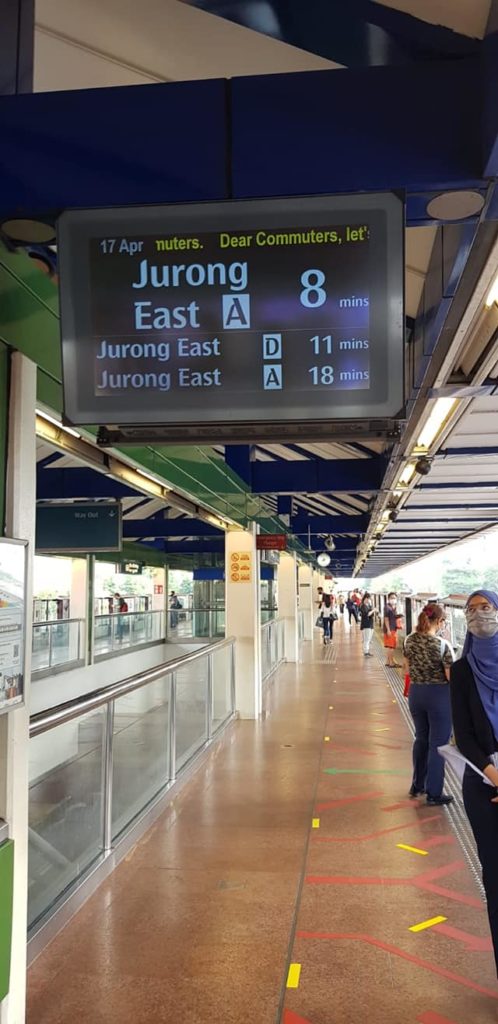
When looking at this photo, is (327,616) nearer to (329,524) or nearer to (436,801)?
(329,524)

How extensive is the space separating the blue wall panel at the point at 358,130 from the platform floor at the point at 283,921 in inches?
120

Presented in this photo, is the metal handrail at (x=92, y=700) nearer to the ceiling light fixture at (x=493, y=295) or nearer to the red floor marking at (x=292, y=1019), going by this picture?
the red floor marking at (x=292, y=1019)

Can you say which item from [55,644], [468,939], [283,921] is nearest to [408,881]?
[468,939]

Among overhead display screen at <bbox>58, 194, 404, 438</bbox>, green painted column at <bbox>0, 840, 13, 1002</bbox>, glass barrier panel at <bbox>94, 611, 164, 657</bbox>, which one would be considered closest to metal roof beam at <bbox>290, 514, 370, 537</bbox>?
glass barrier panel at <bbox>94, 611, 164, 657</bbox>

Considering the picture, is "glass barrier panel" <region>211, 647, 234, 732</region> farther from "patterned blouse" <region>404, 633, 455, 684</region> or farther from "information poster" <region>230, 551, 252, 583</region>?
"patterned blouse" <region>404, 633, 455, 684</region>

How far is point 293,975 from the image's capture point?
317cm

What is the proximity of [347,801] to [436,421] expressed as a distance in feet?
9.90

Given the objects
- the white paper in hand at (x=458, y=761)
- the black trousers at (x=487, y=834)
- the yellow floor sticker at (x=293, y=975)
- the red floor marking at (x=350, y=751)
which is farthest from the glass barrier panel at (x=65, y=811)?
the red floor marking at (x=350, y=751)

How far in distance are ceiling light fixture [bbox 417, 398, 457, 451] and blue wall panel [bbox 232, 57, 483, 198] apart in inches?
100.0

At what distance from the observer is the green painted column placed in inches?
102

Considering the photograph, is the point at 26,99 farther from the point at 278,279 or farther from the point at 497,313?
the point at 497,313

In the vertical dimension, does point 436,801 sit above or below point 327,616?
below

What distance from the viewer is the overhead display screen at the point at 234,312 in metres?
2.26

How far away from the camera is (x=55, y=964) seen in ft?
10.8
